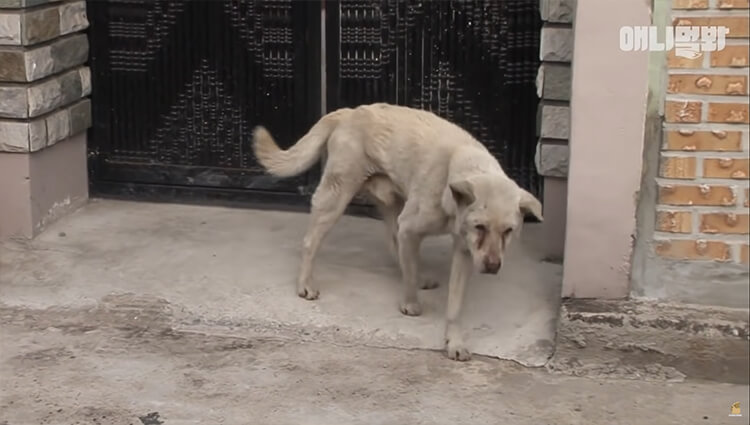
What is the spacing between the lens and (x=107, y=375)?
4.71 m

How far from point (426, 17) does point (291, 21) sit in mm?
742

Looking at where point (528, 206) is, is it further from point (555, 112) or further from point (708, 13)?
point (555, 112)

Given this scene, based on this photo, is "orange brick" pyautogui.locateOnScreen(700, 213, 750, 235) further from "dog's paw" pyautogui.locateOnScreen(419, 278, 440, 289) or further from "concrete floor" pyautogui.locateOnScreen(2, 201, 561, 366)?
"dog's paw" pyautogui.locateOnScreen(419, 278, 440, 289)

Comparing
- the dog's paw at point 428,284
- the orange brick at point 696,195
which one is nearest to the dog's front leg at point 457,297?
the dog's paw at point 428,284

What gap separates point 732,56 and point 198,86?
321 centimetres

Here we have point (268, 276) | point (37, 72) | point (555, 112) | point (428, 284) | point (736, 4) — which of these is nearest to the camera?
point (736, 4)

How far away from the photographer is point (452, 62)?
20.6ft

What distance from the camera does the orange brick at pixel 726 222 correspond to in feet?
15.0

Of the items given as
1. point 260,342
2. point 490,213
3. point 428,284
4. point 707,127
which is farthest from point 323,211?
point 707,127

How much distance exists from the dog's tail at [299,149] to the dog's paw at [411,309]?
34.0 inches

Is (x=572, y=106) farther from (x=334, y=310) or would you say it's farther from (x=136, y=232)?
(x=136, y=232)

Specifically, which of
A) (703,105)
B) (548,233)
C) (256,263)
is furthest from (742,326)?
(256,263)

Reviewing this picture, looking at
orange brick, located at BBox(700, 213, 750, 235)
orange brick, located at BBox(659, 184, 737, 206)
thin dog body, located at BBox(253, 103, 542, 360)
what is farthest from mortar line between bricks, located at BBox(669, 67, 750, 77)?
thin dog body, located at BBox(253, 103, 542, 360)

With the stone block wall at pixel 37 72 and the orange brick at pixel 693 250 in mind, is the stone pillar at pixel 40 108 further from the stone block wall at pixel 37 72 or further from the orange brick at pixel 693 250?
the orange brick at pixel 693 250
